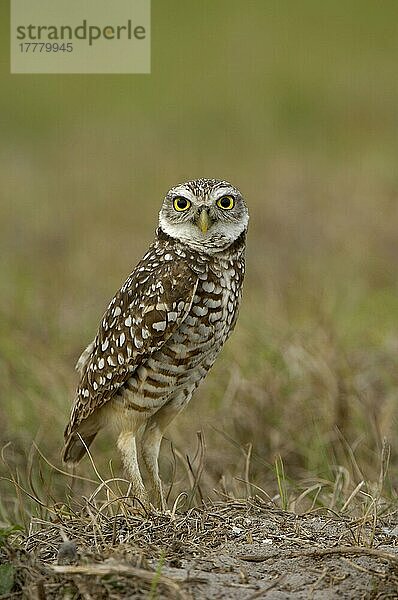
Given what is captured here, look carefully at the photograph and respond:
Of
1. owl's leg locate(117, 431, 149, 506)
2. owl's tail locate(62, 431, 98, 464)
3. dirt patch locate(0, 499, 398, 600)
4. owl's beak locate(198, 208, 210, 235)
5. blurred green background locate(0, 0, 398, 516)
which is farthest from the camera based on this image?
blurred green background locate(0, 0, 398, 516)

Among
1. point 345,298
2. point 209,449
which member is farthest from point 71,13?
point 209,449

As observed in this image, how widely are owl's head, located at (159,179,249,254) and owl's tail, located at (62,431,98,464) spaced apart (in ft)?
3.39

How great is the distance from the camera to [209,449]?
609 centimetres

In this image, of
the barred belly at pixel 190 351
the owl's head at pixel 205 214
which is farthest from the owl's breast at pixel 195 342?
the owl's head at pixel 205 214

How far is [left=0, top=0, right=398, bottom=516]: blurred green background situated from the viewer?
6.12 meters

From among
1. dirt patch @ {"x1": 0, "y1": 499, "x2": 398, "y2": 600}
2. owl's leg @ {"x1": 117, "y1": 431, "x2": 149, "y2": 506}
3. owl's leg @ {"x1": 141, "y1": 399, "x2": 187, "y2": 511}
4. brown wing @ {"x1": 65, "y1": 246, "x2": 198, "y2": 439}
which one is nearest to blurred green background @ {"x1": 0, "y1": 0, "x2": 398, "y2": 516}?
owl's leg @ {"x1": 141, "y1": 399, "x2": 187, "y2": 511}

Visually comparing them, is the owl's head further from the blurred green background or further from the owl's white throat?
the blurred green background

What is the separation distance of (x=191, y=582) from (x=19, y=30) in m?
8.36

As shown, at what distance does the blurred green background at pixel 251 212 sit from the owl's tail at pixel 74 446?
65cm

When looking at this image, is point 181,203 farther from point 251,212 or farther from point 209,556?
point 251,212

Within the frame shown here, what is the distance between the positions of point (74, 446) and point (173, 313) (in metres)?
0.98

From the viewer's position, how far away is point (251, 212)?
12.1 metres

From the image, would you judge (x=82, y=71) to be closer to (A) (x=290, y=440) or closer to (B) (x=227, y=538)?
(A) (x=290, y=440)

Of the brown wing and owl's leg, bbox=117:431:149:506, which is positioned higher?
the brown wing
